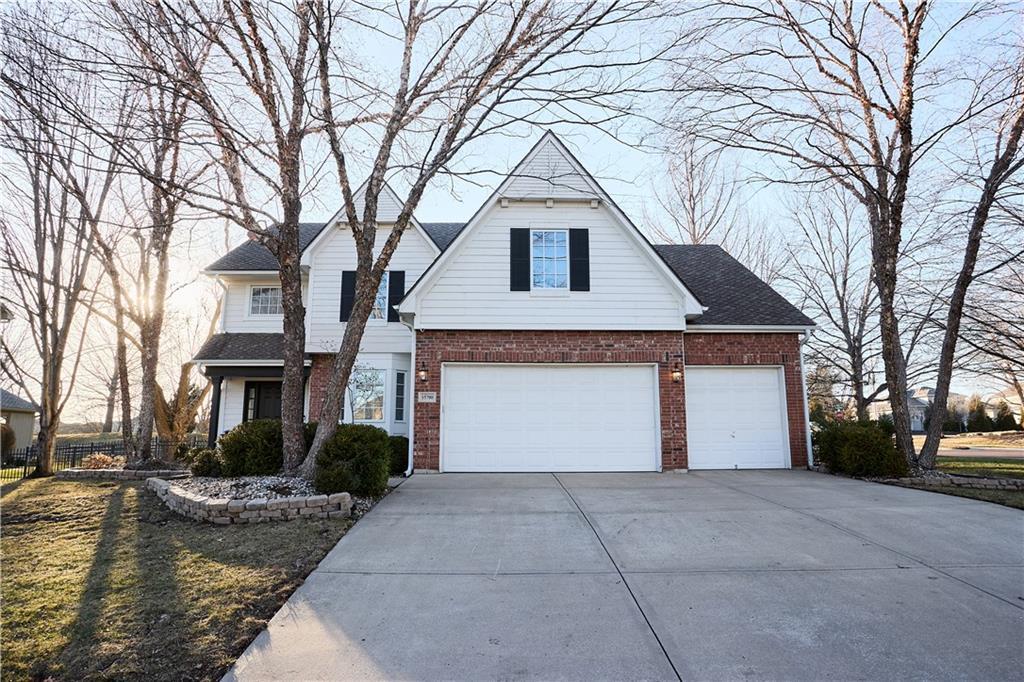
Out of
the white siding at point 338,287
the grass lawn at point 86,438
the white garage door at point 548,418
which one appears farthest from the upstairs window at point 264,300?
the grass lawn at point 86,438

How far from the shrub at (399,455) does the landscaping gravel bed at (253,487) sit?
10.4 ft

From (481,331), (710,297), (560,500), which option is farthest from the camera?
(710,297)

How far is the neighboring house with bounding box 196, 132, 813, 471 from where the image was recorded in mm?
10391

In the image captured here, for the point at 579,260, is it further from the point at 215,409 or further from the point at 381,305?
the point at 215,409

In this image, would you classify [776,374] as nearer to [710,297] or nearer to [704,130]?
[710,297]

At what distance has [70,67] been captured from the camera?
6.09m

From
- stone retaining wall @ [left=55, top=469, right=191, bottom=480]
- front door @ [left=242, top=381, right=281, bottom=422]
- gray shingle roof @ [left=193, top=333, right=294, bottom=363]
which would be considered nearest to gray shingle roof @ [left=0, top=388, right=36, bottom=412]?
gray shingle roof @ [left=193, top=333, right=294, bottom=363]

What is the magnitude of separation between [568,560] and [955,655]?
2.73 meters

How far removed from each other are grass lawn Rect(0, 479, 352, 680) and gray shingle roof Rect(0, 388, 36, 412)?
2451 centimetres

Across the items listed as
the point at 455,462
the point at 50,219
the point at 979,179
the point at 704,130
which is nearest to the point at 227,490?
the point at 455,462

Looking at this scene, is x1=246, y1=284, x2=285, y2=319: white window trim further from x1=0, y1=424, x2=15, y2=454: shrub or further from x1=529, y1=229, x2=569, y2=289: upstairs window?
x1=0, y1=424, x2=15, y2=454: shrub

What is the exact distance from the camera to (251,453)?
26.2 ft

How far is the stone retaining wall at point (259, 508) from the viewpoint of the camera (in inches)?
242

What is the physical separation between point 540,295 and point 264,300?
844 centimetres
